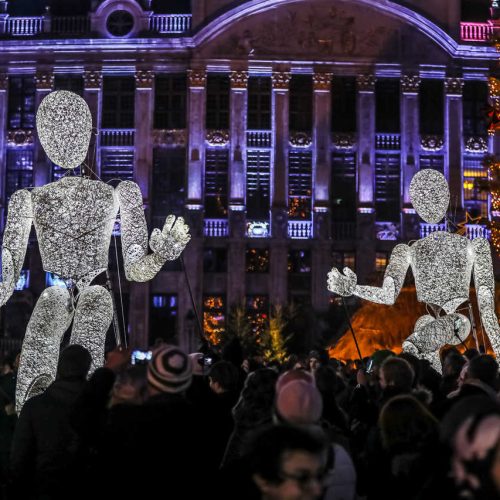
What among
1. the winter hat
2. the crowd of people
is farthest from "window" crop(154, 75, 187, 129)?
the winter hat

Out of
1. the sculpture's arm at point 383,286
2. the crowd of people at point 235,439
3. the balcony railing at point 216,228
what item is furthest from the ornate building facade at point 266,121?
the crowd of people at point 235,439

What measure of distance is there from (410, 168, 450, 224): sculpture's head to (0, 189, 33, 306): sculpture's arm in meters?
4.91

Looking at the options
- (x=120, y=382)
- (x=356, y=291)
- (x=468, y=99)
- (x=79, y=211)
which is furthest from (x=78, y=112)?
(x=468, y=99)

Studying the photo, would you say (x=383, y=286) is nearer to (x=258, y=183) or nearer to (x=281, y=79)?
(x=258, y=183)

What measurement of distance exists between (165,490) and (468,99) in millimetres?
30795

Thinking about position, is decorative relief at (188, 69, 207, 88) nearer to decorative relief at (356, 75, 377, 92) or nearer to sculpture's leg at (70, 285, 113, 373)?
decorative relief at (356, 75, 377, 92)

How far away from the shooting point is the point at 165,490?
4.19m

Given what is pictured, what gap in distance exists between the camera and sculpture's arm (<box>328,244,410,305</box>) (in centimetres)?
1016

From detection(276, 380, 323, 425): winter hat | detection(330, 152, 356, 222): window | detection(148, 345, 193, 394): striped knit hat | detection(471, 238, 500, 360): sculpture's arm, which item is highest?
detection(330, 152, 356, 222): window

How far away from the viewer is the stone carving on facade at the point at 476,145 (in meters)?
32.7

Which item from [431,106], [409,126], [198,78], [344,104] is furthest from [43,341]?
[431,106]

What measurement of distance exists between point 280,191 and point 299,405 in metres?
27.8

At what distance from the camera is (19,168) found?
3262cm

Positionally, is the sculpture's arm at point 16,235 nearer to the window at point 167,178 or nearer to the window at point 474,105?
the window at point 167,178
